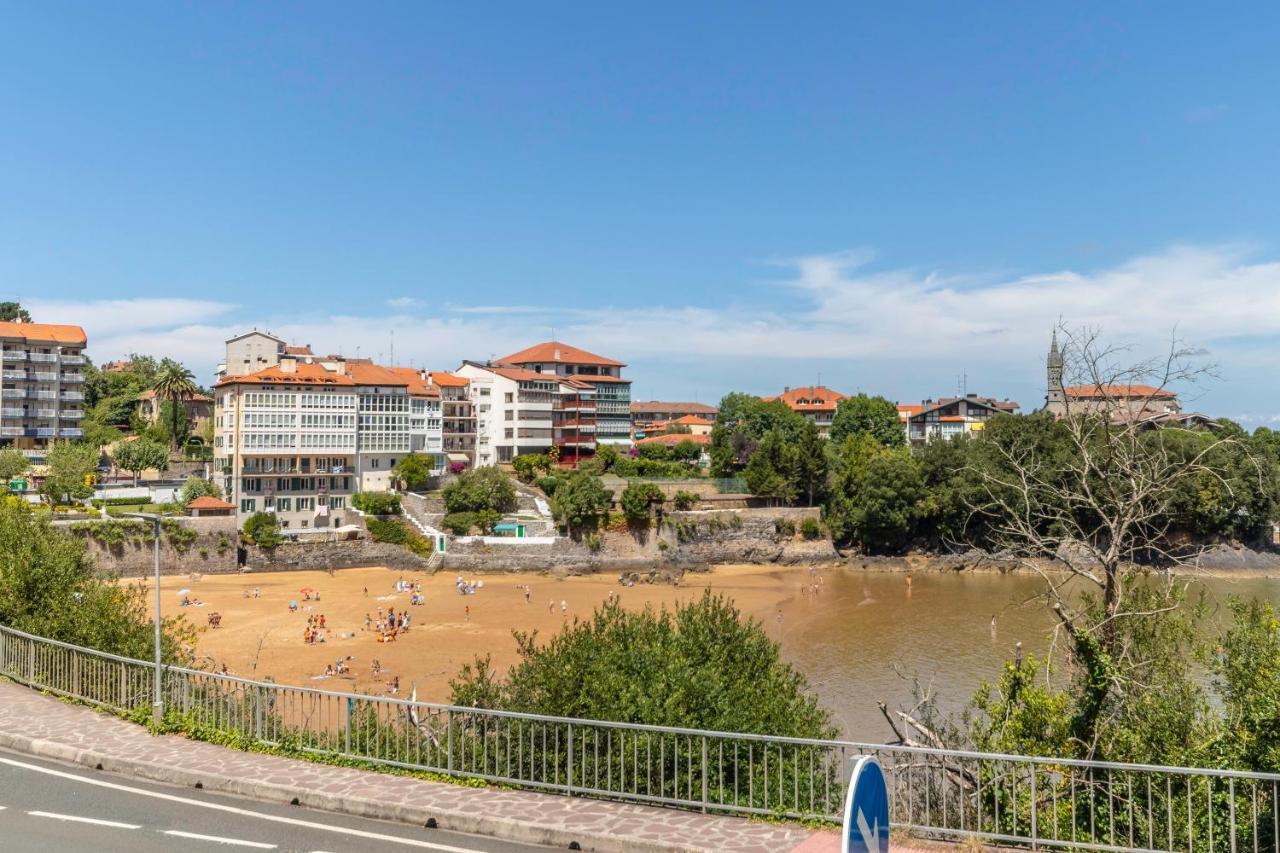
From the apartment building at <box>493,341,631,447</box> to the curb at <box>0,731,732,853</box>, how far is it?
9290cm

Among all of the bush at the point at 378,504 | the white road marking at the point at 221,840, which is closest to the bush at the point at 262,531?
the bush at the point at 378,504

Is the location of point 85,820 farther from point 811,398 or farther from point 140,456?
point 811,398

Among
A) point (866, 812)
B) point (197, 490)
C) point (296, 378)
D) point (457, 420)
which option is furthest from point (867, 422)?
point (866, 812)

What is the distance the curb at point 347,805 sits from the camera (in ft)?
33.3

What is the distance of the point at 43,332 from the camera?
89812 mm

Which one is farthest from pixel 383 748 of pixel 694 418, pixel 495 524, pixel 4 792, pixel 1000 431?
pixel 694 418

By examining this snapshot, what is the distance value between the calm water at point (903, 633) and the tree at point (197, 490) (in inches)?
1750

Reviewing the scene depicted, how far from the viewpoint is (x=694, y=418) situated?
155125 millimetres

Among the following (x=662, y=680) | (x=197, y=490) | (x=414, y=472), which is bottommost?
(x=662, y=680)

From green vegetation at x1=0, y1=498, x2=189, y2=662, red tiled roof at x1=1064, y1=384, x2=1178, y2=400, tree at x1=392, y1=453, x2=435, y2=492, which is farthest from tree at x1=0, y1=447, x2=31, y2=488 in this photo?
red tiled roof at x1=1064, y1=384, x2=1178, y2=400

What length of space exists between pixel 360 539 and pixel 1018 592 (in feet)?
151

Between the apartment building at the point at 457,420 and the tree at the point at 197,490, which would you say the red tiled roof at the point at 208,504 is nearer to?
the tree at the point at 197,490

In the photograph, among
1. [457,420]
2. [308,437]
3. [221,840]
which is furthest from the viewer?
[457,420]

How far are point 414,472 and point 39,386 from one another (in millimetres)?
39747
